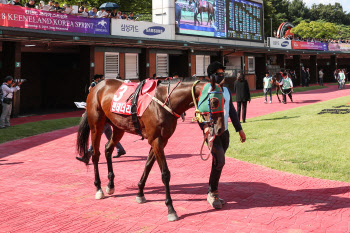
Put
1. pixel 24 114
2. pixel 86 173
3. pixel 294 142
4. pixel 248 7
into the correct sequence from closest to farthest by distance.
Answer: pixel 86 173 → pixel 294 142 → pixel 24 114 → pixel 248 7

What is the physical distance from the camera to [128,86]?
6.66 meters

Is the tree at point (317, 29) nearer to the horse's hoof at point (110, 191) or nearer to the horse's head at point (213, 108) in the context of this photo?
the horse's hoof at point (110, 191)

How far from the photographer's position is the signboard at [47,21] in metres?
16.6

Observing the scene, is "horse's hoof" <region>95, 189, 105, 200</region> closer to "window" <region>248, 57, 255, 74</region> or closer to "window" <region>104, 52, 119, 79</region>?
"window" <region>104, 52, 119, 79</region>

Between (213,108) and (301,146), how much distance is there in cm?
623

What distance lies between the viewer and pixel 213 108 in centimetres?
531

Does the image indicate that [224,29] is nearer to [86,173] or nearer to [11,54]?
[11,54]

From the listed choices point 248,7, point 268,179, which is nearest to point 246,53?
point 248,7

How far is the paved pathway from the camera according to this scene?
Result: 17.3 ft

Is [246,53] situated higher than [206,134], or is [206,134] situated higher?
[246,53]

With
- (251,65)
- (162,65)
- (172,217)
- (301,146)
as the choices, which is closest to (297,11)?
(251,65)

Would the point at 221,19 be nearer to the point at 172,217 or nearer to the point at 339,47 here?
the point at 339,47

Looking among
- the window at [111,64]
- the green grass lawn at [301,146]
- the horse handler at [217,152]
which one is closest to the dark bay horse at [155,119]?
the horse handler at [217,152]

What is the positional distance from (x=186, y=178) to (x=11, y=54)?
13.9m
